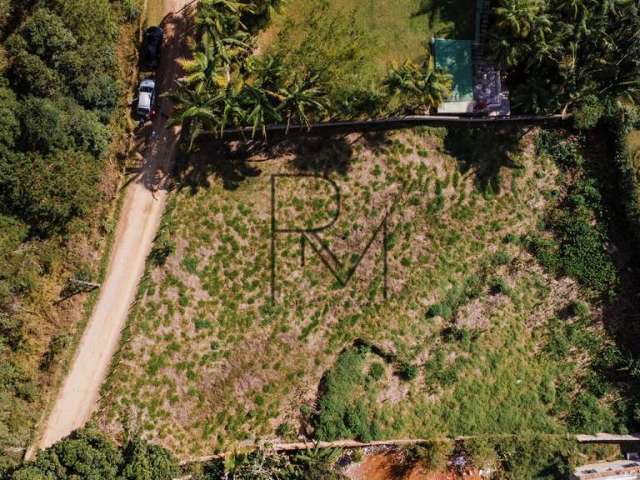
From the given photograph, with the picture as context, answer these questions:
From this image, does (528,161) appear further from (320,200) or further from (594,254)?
(320,200)

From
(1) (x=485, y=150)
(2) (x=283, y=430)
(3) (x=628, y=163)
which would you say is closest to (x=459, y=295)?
(1) (x=485, y=150)

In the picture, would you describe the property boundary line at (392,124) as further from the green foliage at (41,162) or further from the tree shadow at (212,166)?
the green foliage at (41,162)

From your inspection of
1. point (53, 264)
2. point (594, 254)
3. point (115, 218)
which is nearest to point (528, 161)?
point (594, 254)

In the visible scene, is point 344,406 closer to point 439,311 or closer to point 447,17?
point 439,311

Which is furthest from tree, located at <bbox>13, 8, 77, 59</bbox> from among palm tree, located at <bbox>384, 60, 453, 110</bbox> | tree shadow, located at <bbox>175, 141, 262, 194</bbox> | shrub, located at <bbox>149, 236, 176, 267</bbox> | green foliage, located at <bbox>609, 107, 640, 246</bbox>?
green foliage, located at <bbox>609, 107, 640, 246</bbox>

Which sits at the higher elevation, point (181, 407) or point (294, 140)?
point (294, 140)
